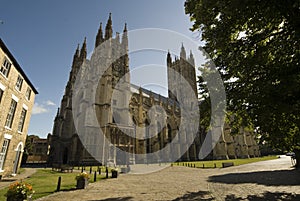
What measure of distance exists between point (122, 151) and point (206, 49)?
2788cm

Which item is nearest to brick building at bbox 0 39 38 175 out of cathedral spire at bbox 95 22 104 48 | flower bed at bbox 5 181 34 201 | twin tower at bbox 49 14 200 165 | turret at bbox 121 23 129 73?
flower bed at bbox 5 181 34 201

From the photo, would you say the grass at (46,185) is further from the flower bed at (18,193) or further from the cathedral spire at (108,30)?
the cathedral spire at (108,30)

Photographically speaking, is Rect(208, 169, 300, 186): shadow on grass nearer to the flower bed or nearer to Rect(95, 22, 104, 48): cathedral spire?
the flower bed

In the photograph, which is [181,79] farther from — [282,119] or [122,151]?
[282,119]

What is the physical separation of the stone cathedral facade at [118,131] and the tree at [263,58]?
26312 mm

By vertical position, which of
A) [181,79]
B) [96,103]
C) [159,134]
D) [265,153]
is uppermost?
[181,79]

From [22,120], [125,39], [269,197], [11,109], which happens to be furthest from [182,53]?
[269,197]

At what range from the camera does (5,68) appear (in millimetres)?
12758

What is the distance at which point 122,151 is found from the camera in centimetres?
3278

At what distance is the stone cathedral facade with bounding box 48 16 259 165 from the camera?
30.8 m

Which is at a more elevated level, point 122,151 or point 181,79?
point 181,79

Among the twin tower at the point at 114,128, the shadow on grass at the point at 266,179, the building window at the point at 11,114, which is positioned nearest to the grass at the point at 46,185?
the building window at the point at 11,114

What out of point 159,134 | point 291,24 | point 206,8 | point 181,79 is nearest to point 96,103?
point 159,134

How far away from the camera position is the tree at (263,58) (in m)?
5.72
